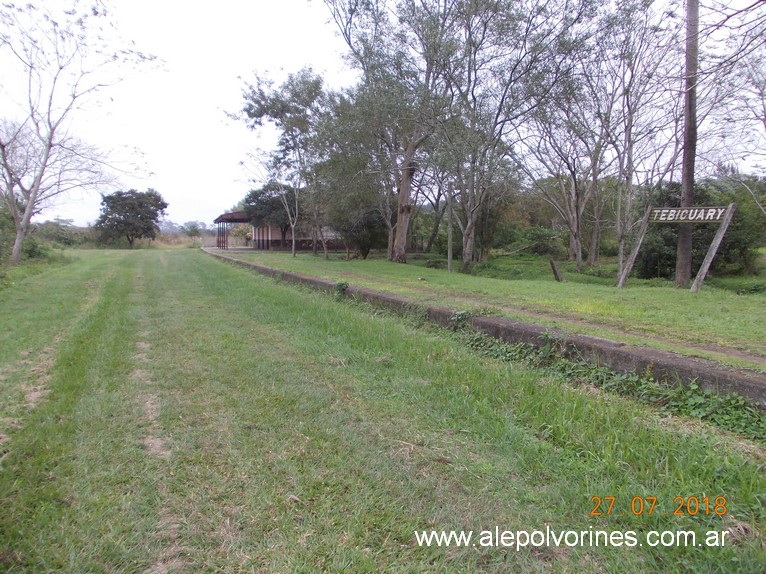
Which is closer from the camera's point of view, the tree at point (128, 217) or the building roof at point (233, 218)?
the building roof at point (233, 218)

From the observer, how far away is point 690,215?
9.20m

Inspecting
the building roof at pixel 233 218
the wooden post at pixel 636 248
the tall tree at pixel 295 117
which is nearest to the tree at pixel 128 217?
the building roof at pixel 233 218

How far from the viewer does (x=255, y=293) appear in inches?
362

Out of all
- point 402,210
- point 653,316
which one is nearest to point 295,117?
point 402,210

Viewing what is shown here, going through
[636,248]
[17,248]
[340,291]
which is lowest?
[340,291]

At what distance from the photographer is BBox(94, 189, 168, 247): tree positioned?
151 feet

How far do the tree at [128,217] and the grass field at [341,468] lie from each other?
49.0m

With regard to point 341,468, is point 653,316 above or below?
above

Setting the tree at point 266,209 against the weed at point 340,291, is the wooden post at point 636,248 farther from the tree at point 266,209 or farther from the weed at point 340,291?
the tree at point 266,209

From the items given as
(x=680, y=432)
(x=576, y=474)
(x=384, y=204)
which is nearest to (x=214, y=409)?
(x=576, y=474)
